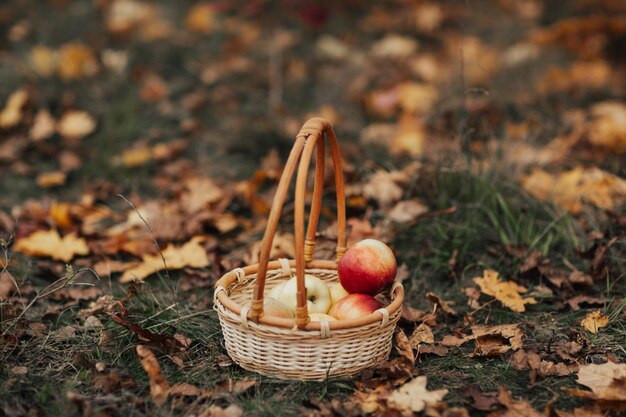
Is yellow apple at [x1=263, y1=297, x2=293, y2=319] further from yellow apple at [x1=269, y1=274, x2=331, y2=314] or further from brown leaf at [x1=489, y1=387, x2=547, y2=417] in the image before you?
brown leaf at [x1=489, y1=387, x2=547, y2=417]

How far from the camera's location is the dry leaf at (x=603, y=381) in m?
1.83

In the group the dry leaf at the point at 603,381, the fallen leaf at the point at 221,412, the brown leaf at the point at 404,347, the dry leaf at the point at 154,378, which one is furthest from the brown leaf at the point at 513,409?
the dry leaf at the point at 154,378

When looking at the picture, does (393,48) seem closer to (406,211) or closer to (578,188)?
(578,188)

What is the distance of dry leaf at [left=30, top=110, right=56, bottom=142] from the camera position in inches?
162

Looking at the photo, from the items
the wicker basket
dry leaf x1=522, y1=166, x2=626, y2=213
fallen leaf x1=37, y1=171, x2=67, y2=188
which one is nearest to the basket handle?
the wicker basket

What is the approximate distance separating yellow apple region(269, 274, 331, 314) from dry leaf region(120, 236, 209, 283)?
713 millimetres

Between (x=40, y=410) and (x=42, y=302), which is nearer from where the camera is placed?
(x=40, y=410)

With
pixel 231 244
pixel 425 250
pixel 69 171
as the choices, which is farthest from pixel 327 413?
pixel 69 171

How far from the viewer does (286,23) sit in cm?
568

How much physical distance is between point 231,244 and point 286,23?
3191 mm

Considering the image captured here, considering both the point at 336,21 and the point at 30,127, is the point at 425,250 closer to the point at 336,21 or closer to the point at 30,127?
the point at 30,127

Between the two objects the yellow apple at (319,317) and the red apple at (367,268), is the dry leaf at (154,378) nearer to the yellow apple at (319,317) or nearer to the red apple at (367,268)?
the yellow apple at (319,317)

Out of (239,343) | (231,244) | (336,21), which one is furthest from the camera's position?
(336,21)

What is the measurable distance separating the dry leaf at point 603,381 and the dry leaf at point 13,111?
360 cm
